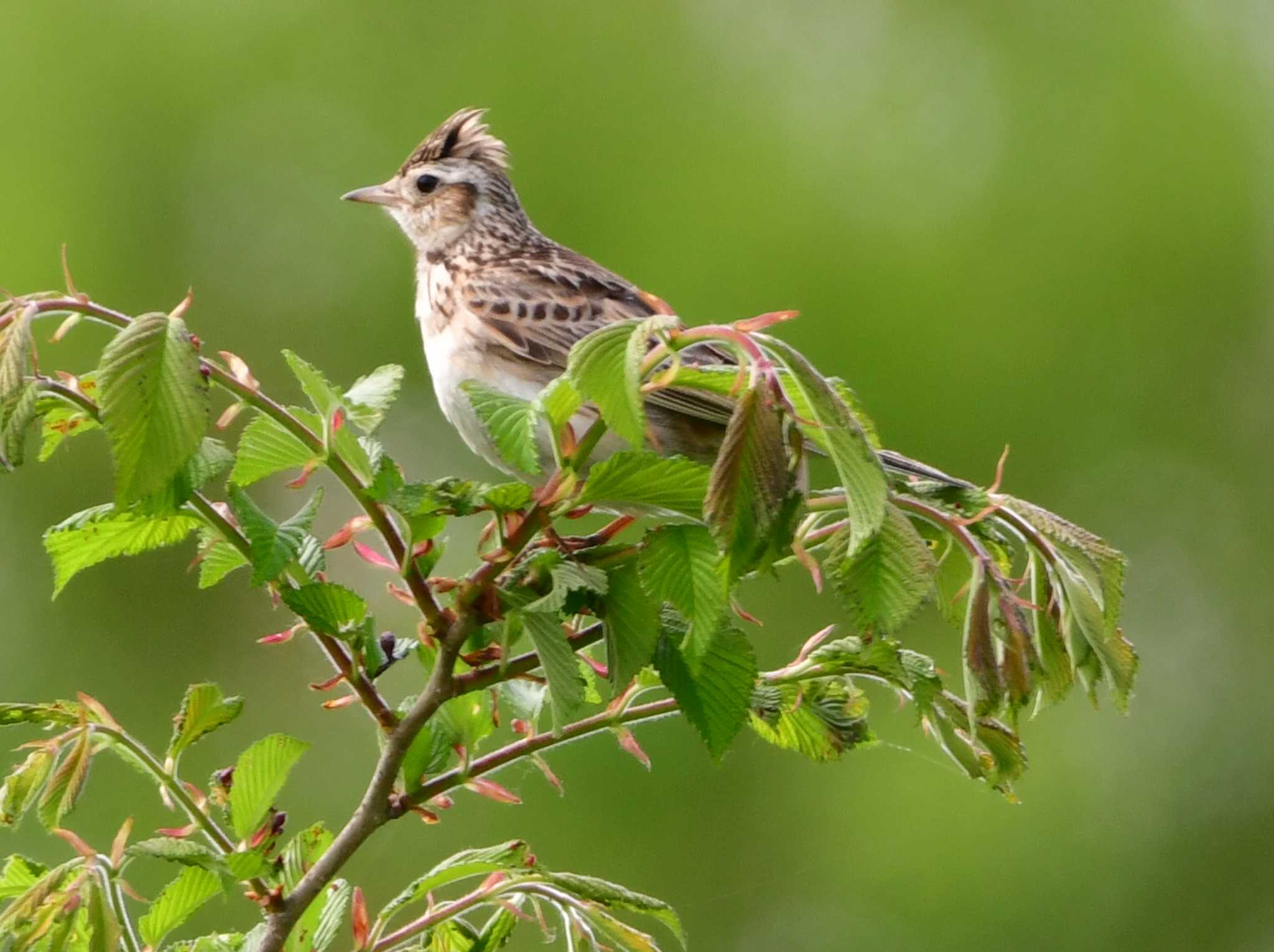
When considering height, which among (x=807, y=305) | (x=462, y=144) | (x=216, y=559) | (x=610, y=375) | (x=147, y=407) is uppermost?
(x=610, y=375)

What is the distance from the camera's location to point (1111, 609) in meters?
1.83

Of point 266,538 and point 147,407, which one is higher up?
point 147,407


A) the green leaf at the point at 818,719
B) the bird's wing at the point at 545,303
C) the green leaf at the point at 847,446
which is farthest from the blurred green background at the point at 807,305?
the green leaf at the point at 847,446

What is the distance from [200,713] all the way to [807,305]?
5.45m

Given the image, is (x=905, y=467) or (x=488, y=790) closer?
(x=488, y=790)

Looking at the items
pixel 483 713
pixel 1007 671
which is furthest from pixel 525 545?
pixel 1007 671

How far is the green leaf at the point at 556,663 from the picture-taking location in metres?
1.73

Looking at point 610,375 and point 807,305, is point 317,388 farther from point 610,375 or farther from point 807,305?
point 807,305

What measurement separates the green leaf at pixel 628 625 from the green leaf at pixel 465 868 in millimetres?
306

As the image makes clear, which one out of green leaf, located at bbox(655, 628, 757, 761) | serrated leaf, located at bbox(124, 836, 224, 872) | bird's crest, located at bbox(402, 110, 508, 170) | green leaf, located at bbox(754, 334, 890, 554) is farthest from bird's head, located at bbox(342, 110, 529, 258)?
green leaf, located at bbox(754, 334, 890, 554)

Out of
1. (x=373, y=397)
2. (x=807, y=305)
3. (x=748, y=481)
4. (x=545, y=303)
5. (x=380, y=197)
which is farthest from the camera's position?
(x=807, y=305)

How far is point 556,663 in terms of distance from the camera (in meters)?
1.74

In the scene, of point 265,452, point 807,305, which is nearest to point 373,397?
point 265,452

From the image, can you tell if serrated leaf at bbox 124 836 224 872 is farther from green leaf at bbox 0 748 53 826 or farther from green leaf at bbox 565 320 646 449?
green leaf at bbox 565 320 646 449
